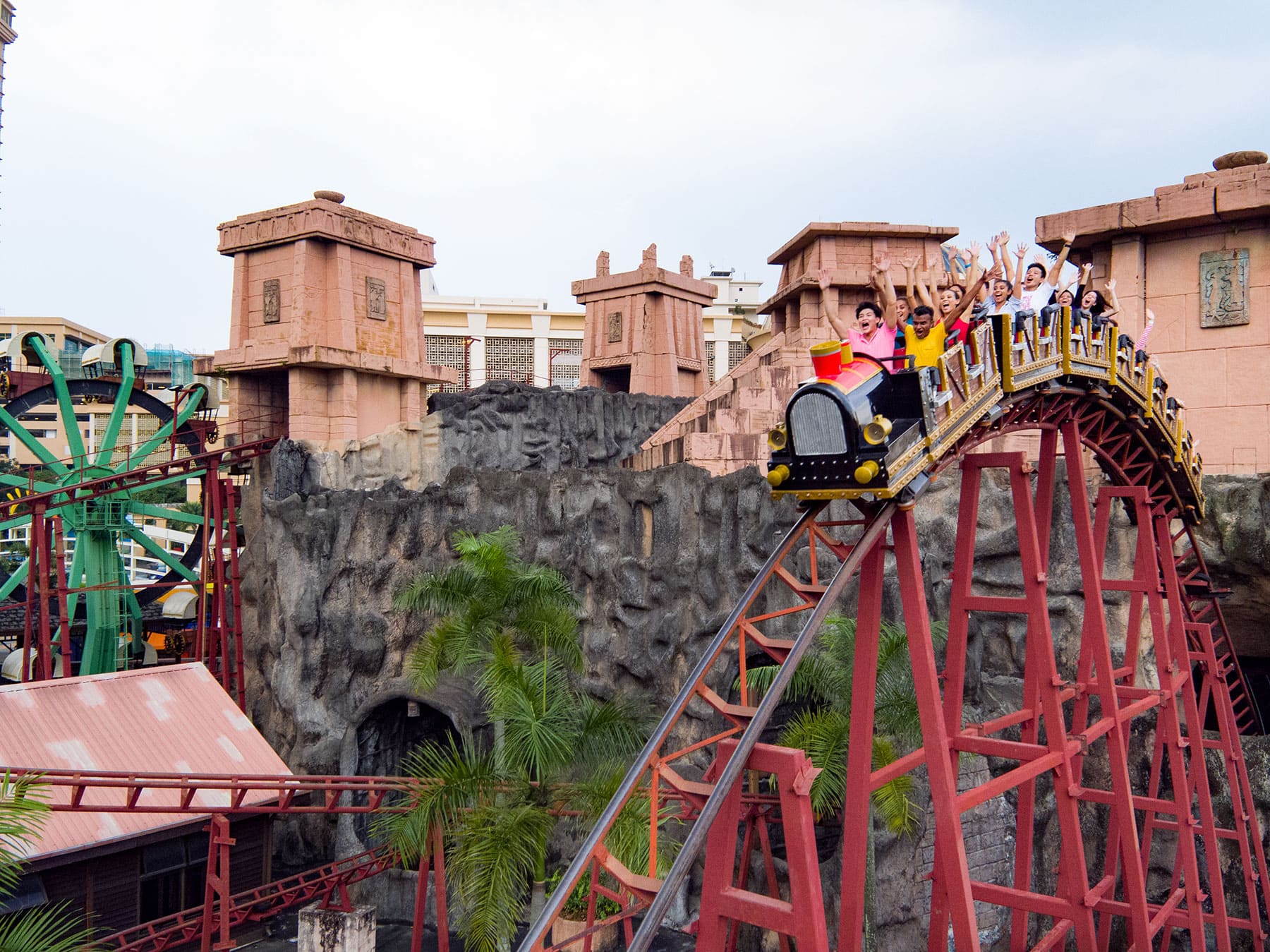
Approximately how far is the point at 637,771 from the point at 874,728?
628 cm

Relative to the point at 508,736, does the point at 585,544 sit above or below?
above

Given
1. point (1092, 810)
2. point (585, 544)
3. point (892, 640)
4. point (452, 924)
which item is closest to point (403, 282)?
point (585, 544)

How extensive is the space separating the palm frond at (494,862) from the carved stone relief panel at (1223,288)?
1265cm

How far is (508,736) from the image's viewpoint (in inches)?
502

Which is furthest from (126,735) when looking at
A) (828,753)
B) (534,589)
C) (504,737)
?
(828,753)

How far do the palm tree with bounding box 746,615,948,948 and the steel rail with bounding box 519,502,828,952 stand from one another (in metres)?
4.54

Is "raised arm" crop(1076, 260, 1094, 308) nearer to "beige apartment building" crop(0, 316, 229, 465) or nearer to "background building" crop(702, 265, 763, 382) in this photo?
"background building" crop(702, 265, 763, 382)

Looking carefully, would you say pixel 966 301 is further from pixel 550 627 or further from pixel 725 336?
pixel 725 336

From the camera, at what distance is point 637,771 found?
20.3 ft

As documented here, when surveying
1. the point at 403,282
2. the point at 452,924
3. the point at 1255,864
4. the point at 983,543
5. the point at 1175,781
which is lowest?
the point at 452,924

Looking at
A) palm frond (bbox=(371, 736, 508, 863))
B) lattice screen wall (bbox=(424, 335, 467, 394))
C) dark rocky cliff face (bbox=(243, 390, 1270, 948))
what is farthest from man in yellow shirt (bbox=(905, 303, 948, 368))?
lattice screen wall (bbox=(424, 335, 467, 394))

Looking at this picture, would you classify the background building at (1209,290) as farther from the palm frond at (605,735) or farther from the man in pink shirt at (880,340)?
the man in pink shirt at (880,340)

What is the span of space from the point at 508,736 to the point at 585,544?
6177 mm

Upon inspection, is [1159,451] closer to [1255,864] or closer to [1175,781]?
[1175,781]
